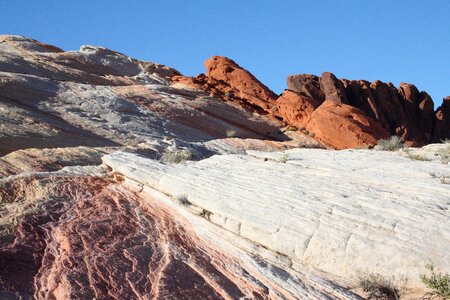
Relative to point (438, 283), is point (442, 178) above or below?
above

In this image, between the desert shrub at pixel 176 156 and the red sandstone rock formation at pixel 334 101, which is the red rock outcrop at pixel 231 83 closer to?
the red sandstone rock formation at pixel 334 101

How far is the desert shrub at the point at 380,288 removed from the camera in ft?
24.0

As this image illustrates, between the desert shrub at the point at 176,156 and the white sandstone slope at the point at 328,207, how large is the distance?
0.98m

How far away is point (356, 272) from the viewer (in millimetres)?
7672

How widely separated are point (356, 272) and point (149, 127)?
63.9 ft

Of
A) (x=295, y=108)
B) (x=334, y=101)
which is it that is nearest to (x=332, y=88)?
(x=334, y=101)

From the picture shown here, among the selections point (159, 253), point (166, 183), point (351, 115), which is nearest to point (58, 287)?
point (159, 253)

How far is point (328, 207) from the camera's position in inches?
350

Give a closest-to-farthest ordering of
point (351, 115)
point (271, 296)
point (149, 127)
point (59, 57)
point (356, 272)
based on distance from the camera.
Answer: point (271, 296) < point (356, 272) < point (149, 127) < point (351, 115) < point (59, 57)

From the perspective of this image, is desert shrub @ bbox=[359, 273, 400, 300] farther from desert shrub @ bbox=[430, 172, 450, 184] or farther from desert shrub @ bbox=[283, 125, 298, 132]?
desert shrub @ bbox=[283, 125, 298, 132]

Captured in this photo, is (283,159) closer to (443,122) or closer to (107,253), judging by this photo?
(107,253)

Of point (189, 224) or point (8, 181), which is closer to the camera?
point (189, 224)

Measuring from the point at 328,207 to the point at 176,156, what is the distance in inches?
205

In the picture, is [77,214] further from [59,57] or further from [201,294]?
[59,57]
